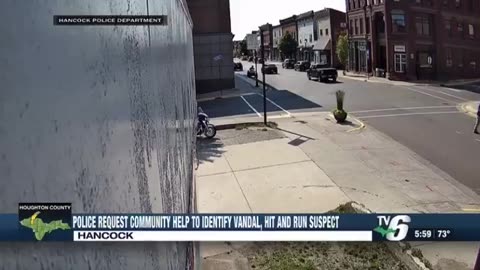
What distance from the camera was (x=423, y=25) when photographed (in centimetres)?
5069

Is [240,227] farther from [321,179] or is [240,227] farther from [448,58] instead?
[448,58]

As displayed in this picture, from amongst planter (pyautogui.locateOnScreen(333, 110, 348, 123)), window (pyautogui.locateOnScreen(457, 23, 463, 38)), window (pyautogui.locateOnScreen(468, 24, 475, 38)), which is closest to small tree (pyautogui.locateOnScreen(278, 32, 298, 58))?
window (pyautogui.locateOnScreen(468, 24, 475, 38))

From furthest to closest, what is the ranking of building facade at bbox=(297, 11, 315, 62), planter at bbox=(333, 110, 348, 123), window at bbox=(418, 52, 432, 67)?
building facade at bbox=(297, 11, 315, 62) < window at bbox=(418, 52, 432, 67) < planter at bbox=(333, 110, 348, 123)

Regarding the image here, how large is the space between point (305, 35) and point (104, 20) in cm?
8858

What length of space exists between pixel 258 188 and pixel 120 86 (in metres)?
9.42

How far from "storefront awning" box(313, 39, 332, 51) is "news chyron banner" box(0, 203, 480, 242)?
7297 cm

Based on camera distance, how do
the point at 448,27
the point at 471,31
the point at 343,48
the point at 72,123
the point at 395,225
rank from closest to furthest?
1. the point at 72,123
2. the point at 395,225
3. the point at 448,27
4. the point at 471,31
5. the point at 343,48

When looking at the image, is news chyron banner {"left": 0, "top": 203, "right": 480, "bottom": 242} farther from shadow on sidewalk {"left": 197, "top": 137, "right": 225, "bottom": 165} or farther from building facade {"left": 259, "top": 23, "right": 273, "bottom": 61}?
building facade {"left": 259, "top": 23, "right": 273, "bottom": 61}

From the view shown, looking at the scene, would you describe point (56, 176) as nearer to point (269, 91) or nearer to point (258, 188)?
point (258, 188)

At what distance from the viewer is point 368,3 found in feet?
177

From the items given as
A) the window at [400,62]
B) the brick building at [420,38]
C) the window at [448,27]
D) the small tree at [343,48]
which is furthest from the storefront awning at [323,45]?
the window at [400,62]

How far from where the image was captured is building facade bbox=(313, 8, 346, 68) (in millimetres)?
71250

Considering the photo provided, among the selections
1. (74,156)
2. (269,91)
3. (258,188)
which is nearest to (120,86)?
(74,156)

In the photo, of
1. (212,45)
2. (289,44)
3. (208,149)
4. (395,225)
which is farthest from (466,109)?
(289,44)
